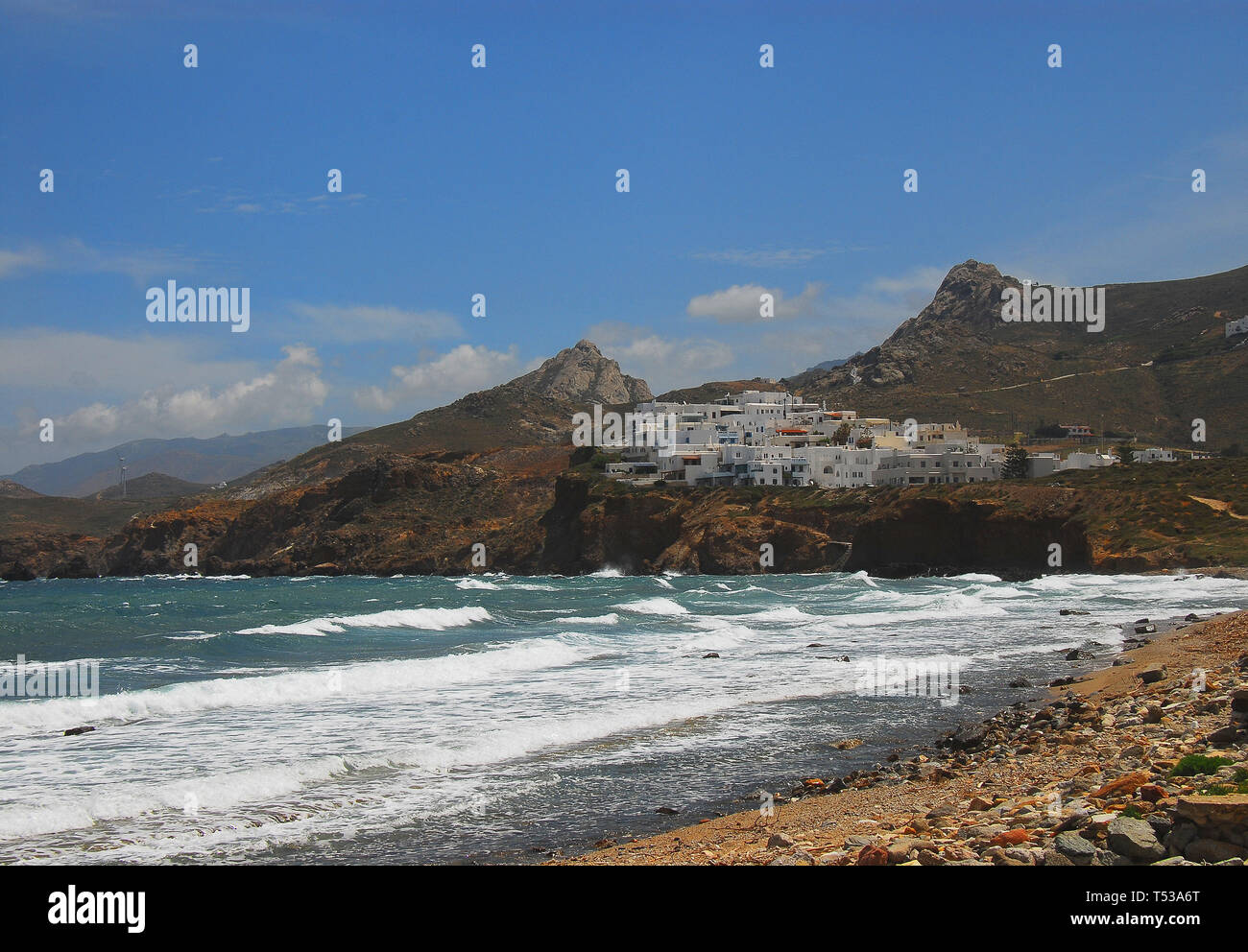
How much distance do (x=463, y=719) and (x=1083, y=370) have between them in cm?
12909

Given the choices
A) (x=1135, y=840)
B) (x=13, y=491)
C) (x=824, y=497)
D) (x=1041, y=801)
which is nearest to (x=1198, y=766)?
(x=1041, y=801)

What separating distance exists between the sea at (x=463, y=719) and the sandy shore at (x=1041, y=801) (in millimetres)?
989

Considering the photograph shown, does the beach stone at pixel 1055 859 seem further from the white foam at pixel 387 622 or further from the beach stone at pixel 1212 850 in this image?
the white foam at pixel 387 622

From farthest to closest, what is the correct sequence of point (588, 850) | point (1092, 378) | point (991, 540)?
point (1092, 378) < point (991, 540) < point (588, 850)

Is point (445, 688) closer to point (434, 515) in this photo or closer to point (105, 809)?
point (105, 809)

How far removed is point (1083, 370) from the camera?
128875 millimetres

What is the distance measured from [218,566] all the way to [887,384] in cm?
8893

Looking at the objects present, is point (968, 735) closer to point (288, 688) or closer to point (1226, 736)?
point (1226, 736)

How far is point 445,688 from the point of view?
2131cm

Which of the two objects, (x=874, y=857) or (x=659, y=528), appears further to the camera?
(x=659, y=528)

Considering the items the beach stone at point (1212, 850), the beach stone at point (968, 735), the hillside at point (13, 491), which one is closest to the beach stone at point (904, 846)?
the beach stone at point (1212, 850)

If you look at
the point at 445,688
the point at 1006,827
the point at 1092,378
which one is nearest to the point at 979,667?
the point at 445,688
